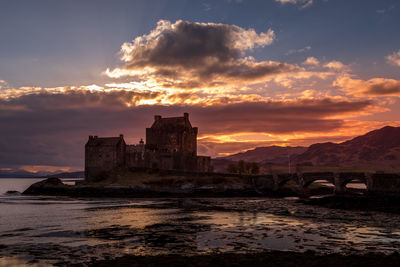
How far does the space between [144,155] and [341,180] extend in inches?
1965

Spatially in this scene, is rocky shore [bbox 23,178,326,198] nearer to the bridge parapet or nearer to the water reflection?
the bridge parapet

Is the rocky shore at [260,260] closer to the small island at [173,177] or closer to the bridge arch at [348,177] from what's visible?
the small island at [173,177]

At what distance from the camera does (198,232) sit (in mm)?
27344

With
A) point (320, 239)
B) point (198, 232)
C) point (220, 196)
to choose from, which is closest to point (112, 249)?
point (198, 232)

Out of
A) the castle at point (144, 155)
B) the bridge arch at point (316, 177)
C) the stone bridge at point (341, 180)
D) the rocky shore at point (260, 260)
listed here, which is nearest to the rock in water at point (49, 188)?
the castle at point (144, 155)

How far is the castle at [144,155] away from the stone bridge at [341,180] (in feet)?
70.3

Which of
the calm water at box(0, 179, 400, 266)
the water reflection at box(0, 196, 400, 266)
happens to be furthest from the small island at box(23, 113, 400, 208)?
the water reflection at box(0, 196, 400, 266)

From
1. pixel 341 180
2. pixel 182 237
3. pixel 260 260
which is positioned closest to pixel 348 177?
pixel 341 180

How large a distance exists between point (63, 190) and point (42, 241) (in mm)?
68115

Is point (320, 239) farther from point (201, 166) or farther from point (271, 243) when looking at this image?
point (201, 166)

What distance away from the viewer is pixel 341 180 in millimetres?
72125

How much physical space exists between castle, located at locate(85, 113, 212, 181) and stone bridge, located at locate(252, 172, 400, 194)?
70.3 ft

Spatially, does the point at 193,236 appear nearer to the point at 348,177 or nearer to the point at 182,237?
the point at 182,237

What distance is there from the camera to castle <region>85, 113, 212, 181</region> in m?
94.6
